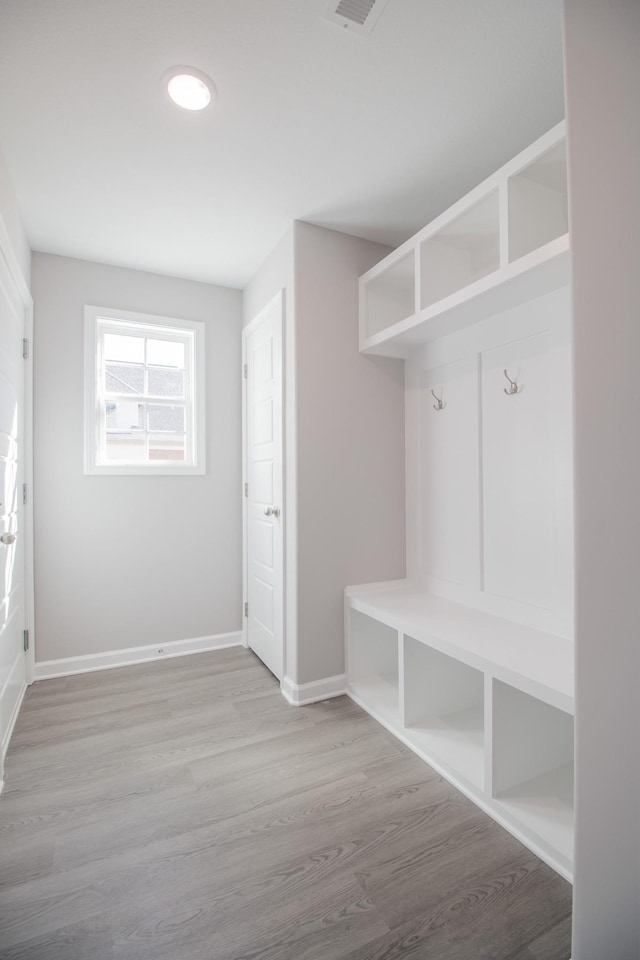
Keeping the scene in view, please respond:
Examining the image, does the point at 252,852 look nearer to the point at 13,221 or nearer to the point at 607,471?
the point at 607,471

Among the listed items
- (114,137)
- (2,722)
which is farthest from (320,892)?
(114,137)

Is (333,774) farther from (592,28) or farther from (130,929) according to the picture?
(592,28)

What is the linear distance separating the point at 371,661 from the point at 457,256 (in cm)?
225

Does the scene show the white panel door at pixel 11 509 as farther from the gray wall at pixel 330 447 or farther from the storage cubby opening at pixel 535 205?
the storage cubby opening at pixel 535 205

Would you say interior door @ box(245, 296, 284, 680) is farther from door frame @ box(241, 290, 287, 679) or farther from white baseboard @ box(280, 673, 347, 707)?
white baseboard @ box(280, 673, 347, 707)

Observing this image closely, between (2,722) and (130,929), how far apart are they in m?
1.16

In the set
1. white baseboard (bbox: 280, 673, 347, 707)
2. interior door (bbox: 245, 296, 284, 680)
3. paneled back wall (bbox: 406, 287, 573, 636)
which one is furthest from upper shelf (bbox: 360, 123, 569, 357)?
white baseboard (bbox: 280, 673, 347, 707)

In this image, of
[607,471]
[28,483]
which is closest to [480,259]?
[607,471]

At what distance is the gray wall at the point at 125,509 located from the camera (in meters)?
2.85

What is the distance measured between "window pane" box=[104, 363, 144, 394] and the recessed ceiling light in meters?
1.77

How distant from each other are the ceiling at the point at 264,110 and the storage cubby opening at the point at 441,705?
2.20 meters

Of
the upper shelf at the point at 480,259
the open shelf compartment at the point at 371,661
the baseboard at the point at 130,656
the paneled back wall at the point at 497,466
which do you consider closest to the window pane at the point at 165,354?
the upper shelf at the point at 480,259

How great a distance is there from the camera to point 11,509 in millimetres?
2322

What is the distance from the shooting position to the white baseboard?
248 centimetres
